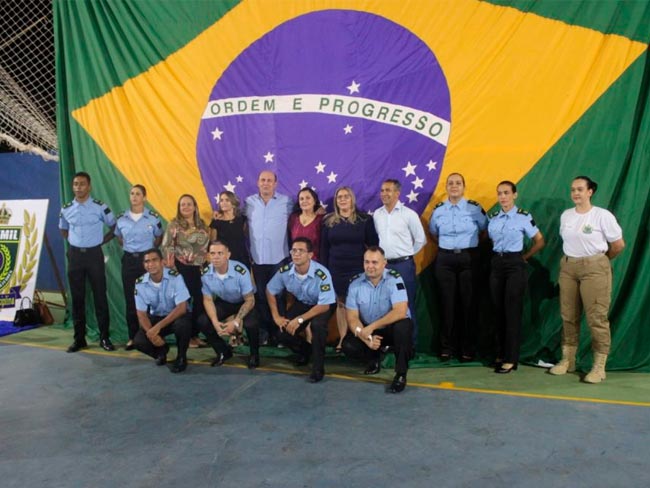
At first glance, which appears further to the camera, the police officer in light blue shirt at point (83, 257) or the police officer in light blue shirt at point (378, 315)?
the police officer in light blue shirt at point (83, 257)

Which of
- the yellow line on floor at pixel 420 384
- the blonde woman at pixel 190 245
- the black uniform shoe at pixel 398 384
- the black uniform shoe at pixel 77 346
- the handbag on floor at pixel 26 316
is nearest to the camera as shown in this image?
the yellow line on floor at pixel 420 384

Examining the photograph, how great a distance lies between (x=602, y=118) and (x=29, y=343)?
5.05 m

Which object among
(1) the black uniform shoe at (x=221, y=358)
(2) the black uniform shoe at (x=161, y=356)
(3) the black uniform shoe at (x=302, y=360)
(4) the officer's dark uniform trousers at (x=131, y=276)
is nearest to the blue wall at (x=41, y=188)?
(4) the officer's dark uniform trousers at (x=131, y=276)

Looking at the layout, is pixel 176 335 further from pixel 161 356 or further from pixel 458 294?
pixel 458 294

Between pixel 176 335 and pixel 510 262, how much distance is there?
245 cm

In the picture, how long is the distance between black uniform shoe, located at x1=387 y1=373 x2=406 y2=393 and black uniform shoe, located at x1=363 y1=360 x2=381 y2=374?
0.37 meters

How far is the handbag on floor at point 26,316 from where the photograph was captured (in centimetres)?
532

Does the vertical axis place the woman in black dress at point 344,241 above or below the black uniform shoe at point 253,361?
above

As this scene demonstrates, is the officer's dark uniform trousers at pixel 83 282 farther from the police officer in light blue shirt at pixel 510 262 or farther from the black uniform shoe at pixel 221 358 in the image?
the police officer in light blue shirt at pixel 510 262

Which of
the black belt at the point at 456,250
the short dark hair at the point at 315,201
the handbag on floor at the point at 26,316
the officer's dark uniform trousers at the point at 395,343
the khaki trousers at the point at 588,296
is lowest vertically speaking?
the handbag on floor at the point at 26,316

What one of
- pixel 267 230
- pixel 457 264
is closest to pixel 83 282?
pixel 267 230

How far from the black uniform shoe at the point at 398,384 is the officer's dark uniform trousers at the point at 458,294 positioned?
0.73 meters

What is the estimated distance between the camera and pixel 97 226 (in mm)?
4547

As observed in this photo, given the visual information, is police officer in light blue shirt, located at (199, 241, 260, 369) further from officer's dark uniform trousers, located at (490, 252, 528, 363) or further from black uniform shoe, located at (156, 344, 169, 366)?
officer's dark uniform trousers, located at (490, 252, 528, 363)
